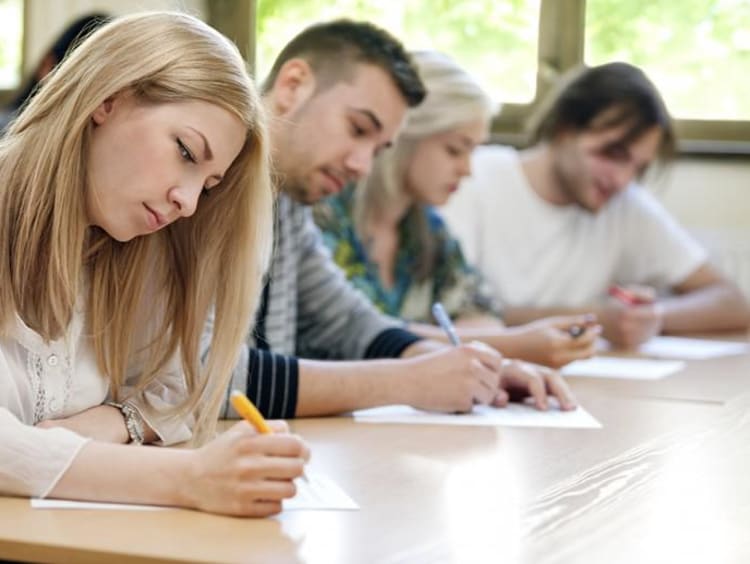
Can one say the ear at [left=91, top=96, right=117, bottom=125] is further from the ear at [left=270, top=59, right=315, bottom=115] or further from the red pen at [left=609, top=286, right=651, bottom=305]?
the red pen at [left=609, top=286, right=651, bottom=305]

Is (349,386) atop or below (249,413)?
below

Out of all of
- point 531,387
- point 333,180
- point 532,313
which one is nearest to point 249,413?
point 531,387

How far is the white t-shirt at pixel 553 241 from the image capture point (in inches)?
131

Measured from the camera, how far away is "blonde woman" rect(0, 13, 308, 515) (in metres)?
1.22

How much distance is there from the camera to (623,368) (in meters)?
2.48

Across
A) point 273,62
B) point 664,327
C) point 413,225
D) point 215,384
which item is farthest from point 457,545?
point 664,327

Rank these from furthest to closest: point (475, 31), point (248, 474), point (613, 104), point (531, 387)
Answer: point (475, 31), point (613, 104), point (531, 387), point (248, 474)

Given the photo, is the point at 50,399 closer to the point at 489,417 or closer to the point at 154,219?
the point at 154,219

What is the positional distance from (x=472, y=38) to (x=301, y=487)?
2.97 meters

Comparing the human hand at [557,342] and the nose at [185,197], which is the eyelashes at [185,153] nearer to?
the nose at [185,197]

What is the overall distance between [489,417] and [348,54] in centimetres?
66

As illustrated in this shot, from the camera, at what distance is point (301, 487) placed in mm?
1318

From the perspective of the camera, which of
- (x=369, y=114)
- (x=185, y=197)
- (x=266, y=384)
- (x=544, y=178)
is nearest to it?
(x=185, y=197)

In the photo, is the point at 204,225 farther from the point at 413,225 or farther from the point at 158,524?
the point at 413,225
